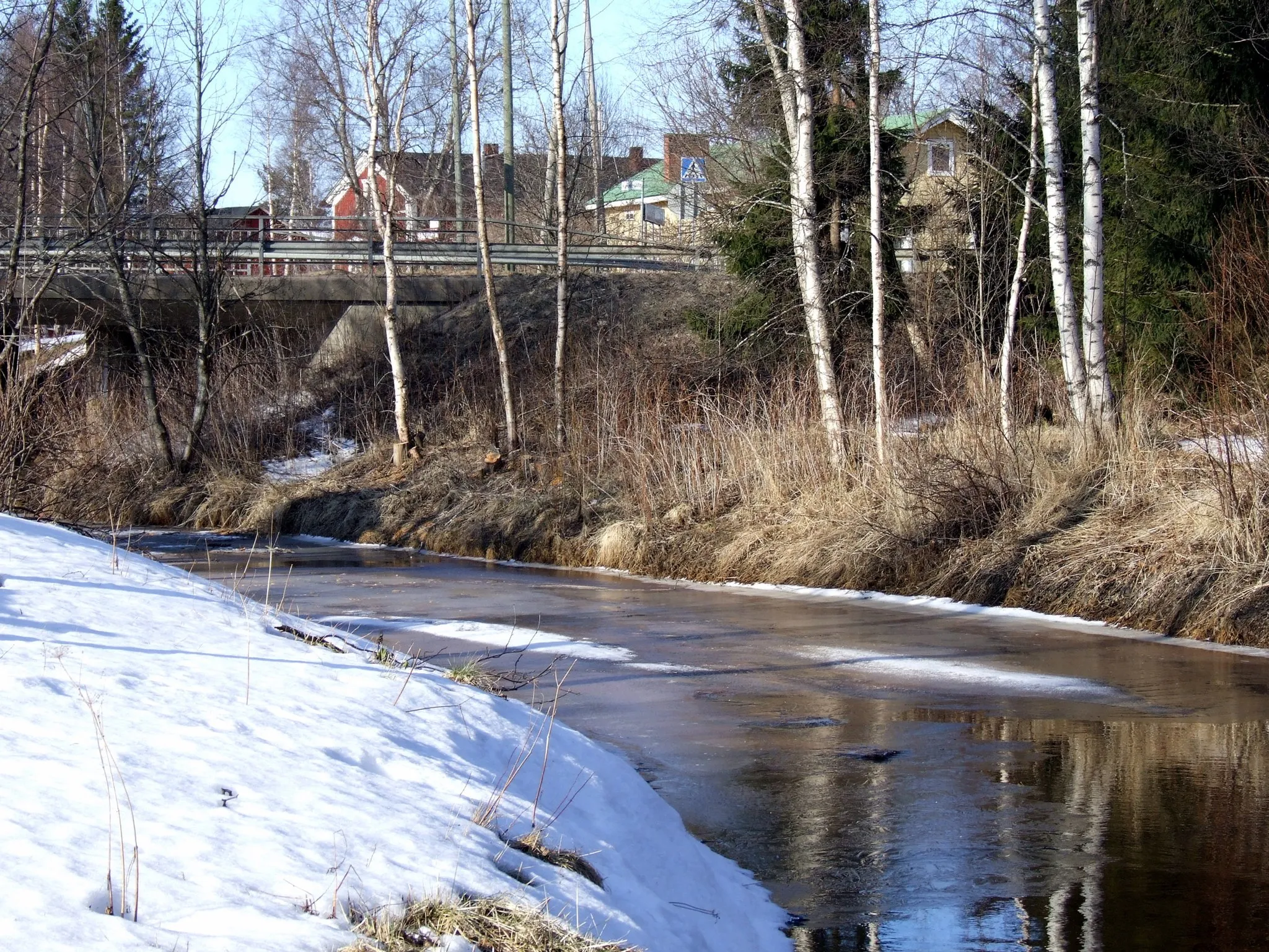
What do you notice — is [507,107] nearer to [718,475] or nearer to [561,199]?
[561,199]

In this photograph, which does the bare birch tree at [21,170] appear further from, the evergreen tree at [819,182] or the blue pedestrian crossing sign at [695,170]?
the blue pedestrian crossing sign at [695,170]

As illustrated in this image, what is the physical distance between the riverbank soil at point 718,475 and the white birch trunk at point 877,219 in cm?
41

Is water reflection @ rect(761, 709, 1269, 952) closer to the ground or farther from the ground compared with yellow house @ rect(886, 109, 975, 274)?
closer to the ground

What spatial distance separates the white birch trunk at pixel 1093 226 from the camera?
14039mm

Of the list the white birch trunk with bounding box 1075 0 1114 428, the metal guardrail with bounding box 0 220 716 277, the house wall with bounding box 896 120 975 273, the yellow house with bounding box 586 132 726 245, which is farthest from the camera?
the metal guardrail with bounding box 0 220 716 277

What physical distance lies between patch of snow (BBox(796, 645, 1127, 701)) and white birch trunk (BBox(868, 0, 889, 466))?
5000 mm

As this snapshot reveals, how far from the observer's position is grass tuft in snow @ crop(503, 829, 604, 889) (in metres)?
4.40

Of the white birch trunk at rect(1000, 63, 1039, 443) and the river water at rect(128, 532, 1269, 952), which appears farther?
the white birch trunk at rect(1000, 63, 1039, 443)

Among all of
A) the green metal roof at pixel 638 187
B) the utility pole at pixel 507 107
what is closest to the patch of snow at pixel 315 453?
the utility pole at pixel 507 107

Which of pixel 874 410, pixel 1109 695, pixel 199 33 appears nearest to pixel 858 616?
pixel 1109 695

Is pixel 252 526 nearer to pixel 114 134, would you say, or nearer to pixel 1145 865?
pixel 114 134

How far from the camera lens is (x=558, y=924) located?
12.5 feet

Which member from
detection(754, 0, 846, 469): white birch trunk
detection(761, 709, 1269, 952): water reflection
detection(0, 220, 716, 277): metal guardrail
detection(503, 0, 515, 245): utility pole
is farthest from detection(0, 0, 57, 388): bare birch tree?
detection(503, 0, 515, 245): utility pole

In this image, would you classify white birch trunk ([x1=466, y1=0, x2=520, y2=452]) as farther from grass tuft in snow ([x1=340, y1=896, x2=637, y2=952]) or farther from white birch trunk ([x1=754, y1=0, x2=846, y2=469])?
grass tuft in snow ([x1=340, y1=896, x2=637, y2=952])
